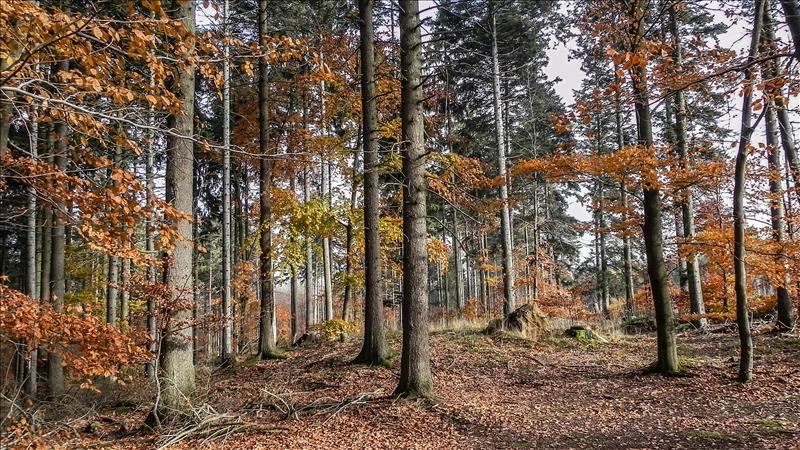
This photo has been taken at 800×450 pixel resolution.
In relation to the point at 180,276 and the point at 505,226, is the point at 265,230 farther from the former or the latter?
the point at 505,226

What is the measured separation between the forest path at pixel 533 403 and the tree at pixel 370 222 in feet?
2.09

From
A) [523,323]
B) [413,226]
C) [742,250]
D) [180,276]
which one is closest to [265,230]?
[180,276]

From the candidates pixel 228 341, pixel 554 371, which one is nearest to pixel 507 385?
pixel 554 371

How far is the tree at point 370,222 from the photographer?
1020 cm

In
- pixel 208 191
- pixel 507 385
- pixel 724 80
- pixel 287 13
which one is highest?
pixel 287 13

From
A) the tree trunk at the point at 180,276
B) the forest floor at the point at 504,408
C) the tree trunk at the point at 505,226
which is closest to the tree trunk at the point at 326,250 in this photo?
the forest floor at the point at 504,408

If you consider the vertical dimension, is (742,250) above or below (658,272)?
above

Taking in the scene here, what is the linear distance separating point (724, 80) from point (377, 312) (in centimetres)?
743

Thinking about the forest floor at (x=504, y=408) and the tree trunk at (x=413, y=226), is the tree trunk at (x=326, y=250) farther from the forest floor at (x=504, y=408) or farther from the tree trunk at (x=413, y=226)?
the tree trunk at (x=413, y=226)

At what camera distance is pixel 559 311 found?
63.0ft

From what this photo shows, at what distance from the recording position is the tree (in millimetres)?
10195

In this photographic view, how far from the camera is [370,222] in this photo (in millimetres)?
10641

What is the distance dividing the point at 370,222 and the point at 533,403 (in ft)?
16.9

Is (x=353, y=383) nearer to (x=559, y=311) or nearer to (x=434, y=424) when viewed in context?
(x=434, y=424)
